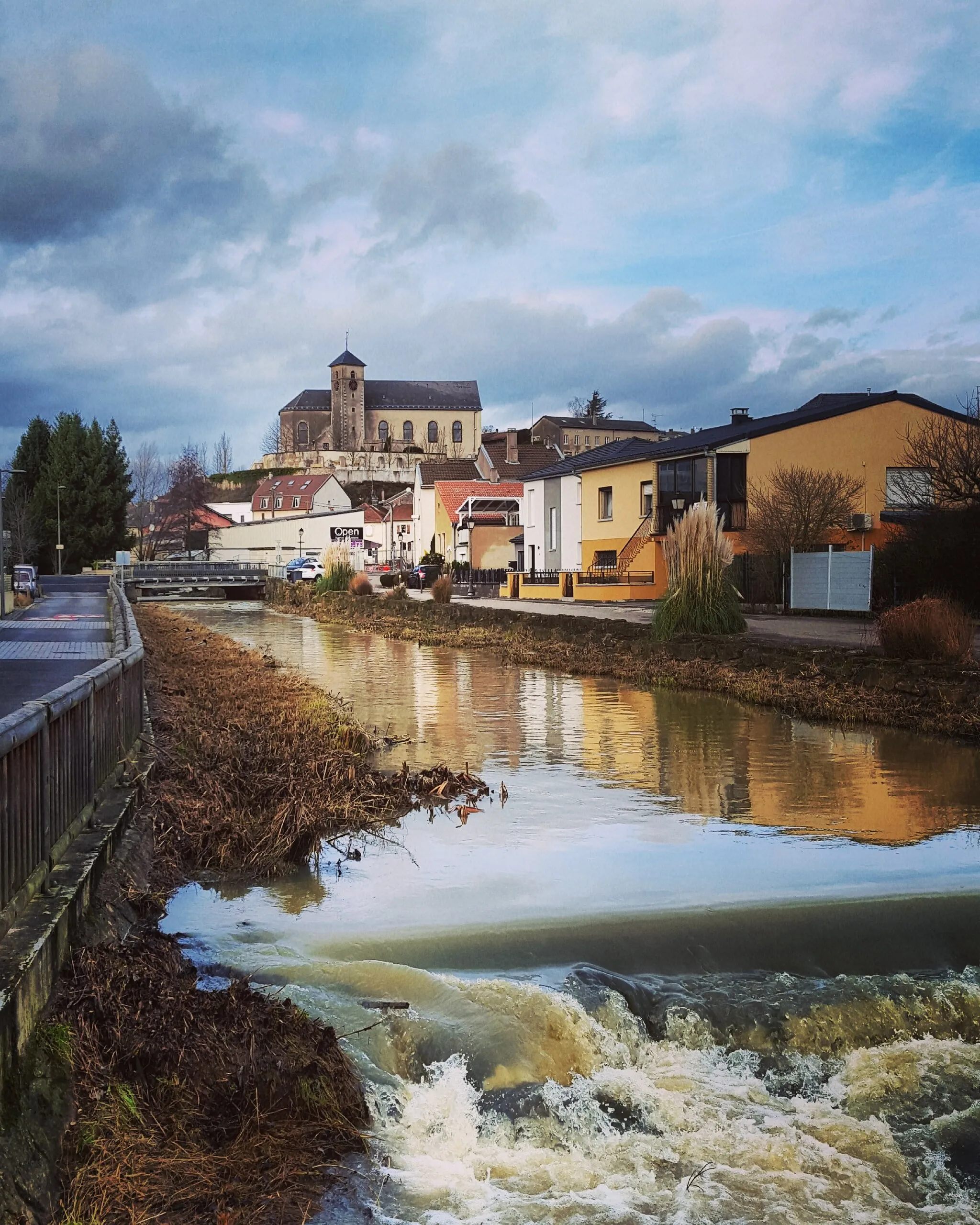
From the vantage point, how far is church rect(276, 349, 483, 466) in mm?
142000

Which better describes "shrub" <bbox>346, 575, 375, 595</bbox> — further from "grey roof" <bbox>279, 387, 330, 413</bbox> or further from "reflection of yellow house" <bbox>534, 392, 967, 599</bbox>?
"grey roof" <bbox>279, 387, 330, 413</bbox>

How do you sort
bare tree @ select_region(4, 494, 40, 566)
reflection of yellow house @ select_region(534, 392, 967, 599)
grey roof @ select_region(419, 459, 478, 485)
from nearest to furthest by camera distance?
reflection of yellow house @ select_region(534, 392, 967, 599) → bare tree @ select_region(4, 494, 40, 566) → grey roof @ select_region(419, 459, 478, 485)

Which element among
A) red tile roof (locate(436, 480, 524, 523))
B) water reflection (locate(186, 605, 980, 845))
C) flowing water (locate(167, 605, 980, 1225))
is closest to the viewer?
flowing water (locate(167, 605, 980, 1225))

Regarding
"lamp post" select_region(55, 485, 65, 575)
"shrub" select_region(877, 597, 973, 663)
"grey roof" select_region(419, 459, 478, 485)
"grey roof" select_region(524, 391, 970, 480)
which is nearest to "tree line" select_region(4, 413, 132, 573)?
"lamp post" select_region(55, 485, 65, 575)

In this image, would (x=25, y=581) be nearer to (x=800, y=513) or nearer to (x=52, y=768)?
(x=800, y=513)

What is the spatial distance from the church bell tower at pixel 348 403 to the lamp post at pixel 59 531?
62.4 metres

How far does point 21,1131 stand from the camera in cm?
377

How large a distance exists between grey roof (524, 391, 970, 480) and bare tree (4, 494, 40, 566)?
126 ft

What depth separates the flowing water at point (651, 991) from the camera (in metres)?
4.29

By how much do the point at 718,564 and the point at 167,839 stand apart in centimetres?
1380

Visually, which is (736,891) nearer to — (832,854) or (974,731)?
(832,854)

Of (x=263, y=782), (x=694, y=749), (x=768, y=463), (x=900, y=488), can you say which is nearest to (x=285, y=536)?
(x=768, y=463)

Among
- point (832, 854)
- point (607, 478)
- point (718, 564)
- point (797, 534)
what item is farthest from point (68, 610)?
point (832, 854)

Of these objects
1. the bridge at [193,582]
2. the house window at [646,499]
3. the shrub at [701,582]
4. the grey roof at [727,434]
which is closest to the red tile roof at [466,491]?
the bridge at [193,582]
